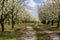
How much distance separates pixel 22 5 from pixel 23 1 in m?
1.09

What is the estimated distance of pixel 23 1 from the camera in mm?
40062

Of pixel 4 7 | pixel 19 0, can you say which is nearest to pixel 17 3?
pixel 19 0

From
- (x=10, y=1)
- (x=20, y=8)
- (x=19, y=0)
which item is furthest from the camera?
(x=20, y=8)

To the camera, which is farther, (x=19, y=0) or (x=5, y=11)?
(x=19, y=0)

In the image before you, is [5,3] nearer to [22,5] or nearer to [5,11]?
[5,11]

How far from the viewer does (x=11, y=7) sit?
37344 millimetres

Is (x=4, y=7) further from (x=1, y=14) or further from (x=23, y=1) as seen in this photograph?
(x=23, y=1)

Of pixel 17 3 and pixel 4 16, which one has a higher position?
pixel 17 3

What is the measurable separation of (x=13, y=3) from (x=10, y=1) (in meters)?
1.85

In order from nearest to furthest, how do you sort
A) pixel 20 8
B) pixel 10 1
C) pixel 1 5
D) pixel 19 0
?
pixel 1 5 → pixel 10 1 → pixel 19 0 → pixel 20 8

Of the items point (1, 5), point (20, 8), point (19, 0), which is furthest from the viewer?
point (20, 8)

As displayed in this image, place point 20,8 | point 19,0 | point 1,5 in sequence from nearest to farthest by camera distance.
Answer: point 1,5 → point 19,0 → point 20,8

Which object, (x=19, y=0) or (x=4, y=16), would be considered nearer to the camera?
(x=4, y=16)

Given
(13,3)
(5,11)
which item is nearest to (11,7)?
(13,3)
